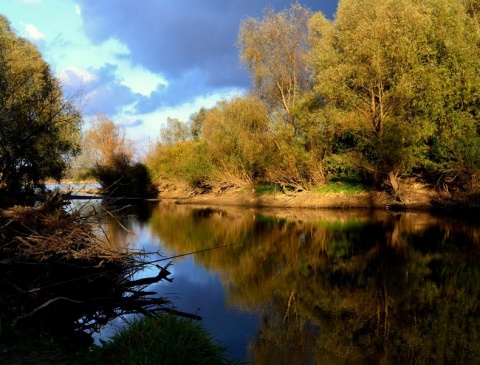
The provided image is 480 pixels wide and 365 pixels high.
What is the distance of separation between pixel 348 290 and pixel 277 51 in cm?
3150

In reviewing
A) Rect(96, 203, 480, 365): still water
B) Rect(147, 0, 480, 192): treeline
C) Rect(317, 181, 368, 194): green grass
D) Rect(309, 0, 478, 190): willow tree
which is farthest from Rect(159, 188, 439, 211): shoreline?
Rect(96, 203, 480, 365): still water

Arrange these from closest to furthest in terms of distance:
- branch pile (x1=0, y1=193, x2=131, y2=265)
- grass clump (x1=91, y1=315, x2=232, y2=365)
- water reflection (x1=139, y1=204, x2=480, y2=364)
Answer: grass clump (x1=91, y1=315, x2=232, y2=365)
water reflection (x1=139, y1=204, x2=480, y2=364)
branch pile (x1=0, y1=193, x2=131, y2=265)

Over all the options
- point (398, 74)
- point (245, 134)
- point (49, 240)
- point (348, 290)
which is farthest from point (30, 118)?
point (398, 74)

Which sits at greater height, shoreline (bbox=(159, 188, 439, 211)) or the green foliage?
the green foliage

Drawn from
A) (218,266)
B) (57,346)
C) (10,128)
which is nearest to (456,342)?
(57,346)

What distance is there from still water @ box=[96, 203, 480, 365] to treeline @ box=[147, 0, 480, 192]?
9.88m

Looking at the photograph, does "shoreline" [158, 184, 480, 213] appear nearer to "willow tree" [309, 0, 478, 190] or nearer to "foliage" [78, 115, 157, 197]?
"willow tree" [309, 0, 478, 190]

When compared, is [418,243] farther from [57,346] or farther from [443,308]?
[57,346]

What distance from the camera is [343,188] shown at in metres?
37.2

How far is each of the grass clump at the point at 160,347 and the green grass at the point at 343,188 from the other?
104ft

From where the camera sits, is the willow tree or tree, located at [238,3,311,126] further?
tree, located at [238,3,311,126]

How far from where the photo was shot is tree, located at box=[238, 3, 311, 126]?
38719 mm

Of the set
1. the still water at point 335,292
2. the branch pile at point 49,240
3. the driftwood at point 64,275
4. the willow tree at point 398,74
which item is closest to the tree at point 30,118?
the branch pile at point 49,240

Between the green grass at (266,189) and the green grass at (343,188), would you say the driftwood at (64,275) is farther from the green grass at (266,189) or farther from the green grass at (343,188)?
the green grass at (266,189)
